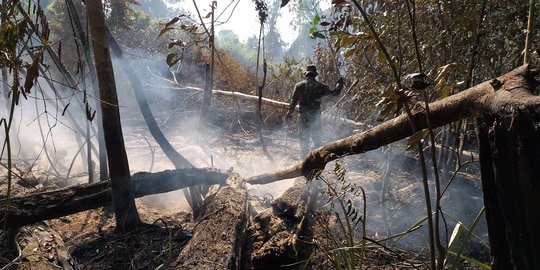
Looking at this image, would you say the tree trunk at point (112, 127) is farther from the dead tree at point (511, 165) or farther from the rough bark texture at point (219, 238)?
the dead tree at point (511, 165)

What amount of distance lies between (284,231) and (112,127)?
1999 mm

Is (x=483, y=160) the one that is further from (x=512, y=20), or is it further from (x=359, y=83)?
(x=359, y=83)

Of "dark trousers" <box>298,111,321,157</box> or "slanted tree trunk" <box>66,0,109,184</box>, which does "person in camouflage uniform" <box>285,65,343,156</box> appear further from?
"slanted tree trunk" <box>66,0,109,184</box>

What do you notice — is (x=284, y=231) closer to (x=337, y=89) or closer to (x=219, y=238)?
(x=219, y=238)

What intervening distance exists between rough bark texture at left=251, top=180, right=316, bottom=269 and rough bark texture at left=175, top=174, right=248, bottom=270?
0.57ft

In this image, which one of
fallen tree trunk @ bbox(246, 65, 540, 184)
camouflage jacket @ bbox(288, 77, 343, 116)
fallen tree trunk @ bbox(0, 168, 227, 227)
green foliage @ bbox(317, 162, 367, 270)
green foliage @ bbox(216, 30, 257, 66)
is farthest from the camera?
green foliage @ bbox(216, 30, 257, 66)

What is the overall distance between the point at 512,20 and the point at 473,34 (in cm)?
34

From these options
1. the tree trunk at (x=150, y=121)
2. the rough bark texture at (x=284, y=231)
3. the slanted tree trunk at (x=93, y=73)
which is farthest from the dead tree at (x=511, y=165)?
the slanted tree trunk at (x=93, y=73)

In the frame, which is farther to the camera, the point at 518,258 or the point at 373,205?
the point at 373,205

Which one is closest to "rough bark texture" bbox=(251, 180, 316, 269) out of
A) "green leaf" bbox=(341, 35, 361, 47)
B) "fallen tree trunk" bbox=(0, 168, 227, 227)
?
"fallen tree trunk" bbox=(0, 168, 227, 227)

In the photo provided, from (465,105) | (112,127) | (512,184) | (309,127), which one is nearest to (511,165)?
(512,184)

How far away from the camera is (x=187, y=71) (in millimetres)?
13758

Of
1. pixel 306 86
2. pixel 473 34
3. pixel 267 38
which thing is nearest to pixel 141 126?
pixel 306 86

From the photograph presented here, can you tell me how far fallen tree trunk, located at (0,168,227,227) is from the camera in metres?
3.28
